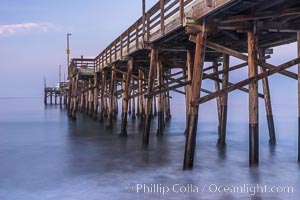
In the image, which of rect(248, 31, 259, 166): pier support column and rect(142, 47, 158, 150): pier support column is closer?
rect(248, 31, 259, 166): pier support column

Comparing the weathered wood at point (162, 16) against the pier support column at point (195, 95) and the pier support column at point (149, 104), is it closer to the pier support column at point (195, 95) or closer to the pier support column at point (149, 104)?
the pier support column at point (149, 104)

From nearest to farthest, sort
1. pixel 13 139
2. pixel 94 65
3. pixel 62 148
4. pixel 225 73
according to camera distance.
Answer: pixel 225 73 < pixel 62 148 < pixel 13 139 < pixel 94 65

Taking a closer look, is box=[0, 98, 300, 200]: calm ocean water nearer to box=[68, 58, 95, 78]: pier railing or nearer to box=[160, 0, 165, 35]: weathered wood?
box=[160, 0, 165, 35]: weathered wood

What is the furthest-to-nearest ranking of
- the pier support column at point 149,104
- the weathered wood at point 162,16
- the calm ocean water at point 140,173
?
the pier support column at point 149,104 < the weathered wood at point 162,16 < the calm ocean water at point 140,173

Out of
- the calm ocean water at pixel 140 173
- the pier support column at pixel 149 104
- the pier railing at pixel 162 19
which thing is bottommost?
the calm ocean water at pixel 140 173

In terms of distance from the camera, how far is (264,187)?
24.5 ft

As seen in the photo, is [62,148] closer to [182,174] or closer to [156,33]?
[156,33]

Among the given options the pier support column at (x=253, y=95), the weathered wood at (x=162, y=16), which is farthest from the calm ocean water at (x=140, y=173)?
the weathered wood at (x=162, y=16)

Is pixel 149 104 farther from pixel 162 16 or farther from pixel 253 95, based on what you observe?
pixel 253 95

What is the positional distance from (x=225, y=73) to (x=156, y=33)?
267 centimetres

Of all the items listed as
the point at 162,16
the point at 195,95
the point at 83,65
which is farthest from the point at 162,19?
the point at 83,65

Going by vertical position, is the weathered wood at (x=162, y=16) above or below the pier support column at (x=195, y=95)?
above

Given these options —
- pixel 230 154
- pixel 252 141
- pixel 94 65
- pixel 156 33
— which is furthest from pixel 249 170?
pixel 94 65

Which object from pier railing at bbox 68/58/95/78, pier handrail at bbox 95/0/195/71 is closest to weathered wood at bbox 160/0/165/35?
pier handrail at bbox 95/0/195/71
